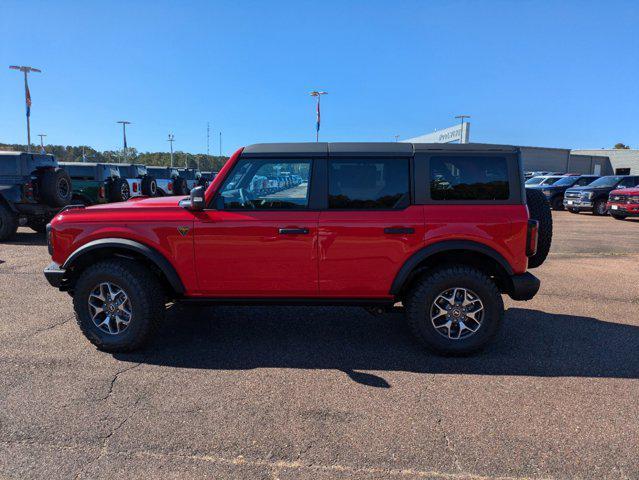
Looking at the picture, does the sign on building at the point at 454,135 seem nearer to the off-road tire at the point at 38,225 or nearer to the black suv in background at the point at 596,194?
the black suv in background at the point at 596,194

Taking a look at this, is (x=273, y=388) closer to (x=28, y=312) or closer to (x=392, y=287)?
(x=392, y=287)

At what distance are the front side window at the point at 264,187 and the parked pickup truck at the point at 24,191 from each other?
7977mm

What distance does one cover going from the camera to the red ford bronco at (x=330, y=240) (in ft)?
12.6

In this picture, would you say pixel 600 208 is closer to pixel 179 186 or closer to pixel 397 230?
pixel 179 186

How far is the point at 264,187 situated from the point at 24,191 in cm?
855

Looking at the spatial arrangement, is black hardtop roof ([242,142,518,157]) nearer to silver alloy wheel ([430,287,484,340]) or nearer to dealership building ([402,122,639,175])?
silver alloy wheel ([430,287,484,340])

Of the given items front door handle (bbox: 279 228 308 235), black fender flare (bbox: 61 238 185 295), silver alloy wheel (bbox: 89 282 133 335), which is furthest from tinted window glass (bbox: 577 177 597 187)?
silver alloy wheel (bbox: 89 282 133 335)

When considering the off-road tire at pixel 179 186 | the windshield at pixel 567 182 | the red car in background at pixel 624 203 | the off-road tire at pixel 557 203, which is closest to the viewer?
the red car in background at pixel 624 203

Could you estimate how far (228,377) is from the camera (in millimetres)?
3553

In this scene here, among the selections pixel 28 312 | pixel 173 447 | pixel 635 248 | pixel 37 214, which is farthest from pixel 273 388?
pixel 635 248


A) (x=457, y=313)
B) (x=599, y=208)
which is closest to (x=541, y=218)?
(x=457, y=313)

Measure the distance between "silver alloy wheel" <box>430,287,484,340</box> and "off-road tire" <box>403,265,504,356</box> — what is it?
0.04 metres

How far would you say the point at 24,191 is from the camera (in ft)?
32.5

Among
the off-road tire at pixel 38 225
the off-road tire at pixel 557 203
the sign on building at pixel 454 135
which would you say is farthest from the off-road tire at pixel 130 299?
the sign on building at pixel 454 135
